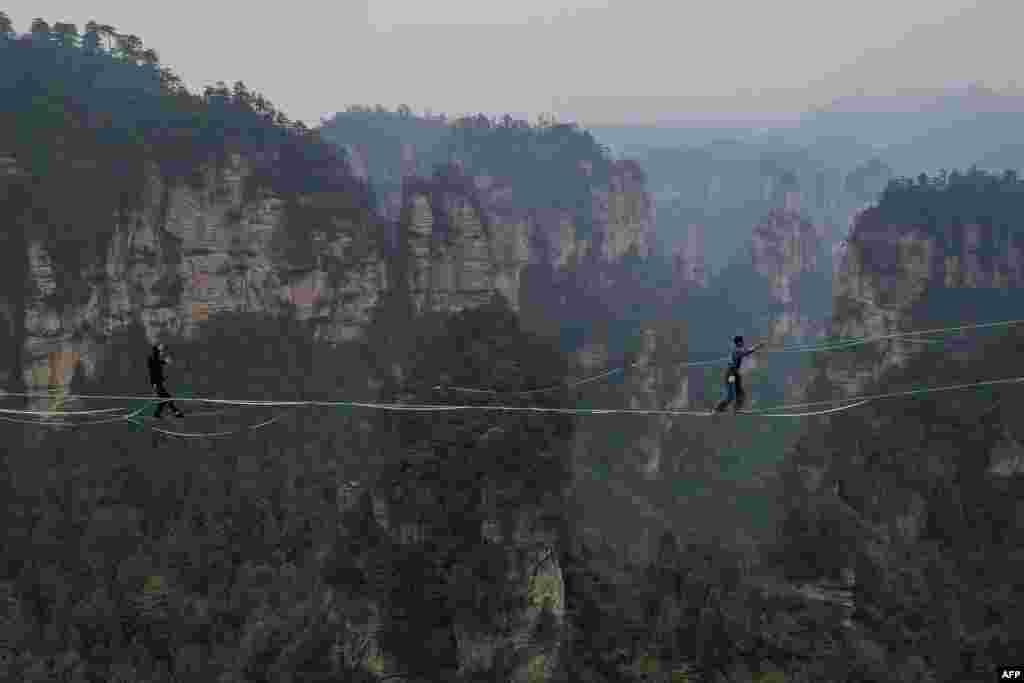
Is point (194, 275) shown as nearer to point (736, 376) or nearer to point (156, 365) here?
point (156, 365)

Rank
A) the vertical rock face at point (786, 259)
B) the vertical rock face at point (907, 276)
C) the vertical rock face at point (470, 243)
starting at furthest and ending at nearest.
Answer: the vertical rock face at point (786, 259)
the vertical rock face at point (470, 243)
the vertical rock face at point (907, 276)

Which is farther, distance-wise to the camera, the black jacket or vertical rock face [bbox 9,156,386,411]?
vertical rock face [bbox 9,156,386,411]

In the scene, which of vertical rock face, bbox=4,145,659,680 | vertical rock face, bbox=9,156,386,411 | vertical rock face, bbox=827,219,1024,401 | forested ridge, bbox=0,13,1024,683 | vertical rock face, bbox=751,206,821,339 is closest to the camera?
forested ridge, bbox=0,13,1024,683

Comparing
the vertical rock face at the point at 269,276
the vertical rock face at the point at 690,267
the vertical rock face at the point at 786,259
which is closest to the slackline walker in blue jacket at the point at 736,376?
the vertical rock face at the point at 269,276

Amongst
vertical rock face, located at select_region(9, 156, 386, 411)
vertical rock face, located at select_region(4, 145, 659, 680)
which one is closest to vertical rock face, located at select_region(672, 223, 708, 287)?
vertical rock face, located at select_region(4, 145, 659, 680)

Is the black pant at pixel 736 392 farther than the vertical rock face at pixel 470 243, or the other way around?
the vertical rock face at pixel 470 243

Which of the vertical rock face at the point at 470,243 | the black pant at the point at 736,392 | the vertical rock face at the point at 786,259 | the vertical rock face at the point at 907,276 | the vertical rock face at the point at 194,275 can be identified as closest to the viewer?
the black pant at the point at 736,392

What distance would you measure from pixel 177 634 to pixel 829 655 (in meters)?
22.1

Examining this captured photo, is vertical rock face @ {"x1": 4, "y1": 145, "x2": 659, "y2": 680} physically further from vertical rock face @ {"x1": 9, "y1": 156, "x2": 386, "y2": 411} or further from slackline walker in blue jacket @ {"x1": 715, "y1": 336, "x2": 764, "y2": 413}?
slackline walker in blue jacket @ {"x1": 715, "y1": 336, "x2": 764, "y2": 413}

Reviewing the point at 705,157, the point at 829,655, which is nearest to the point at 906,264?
the point at 829,655

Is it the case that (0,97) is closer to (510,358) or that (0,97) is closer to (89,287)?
(89,287)

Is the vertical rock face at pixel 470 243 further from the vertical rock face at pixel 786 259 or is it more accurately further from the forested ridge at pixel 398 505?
the vertical rock face at pixel 786 259

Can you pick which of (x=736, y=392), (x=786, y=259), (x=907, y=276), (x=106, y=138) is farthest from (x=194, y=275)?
(x=786, y=259)

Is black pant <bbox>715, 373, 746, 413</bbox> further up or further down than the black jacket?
further down
